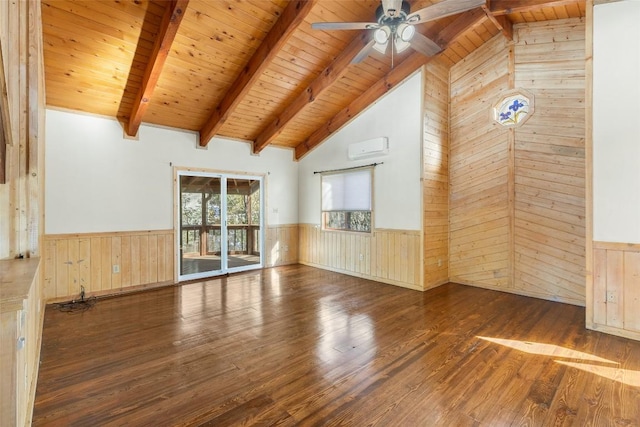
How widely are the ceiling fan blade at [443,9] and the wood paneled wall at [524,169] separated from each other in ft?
7.50

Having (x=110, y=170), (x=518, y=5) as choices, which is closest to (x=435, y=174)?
(x=518, y=5)

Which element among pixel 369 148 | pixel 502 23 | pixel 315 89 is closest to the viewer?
pixel 502 23

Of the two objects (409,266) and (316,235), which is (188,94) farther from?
(409,266)

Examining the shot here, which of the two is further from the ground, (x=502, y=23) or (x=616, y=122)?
(x=502, y=23)

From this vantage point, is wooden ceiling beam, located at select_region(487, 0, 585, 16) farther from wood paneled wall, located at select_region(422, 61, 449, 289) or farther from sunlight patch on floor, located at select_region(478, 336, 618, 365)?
sunlight patch on floor, located at select_region(478, 336, 618, 365)

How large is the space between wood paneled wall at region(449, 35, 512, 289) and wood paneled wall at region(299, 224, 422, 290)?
94cm

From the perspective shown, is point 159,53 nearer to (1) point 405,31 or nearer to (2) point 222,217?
(1) point 405,31

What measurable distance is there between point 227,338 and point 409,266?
121 inches

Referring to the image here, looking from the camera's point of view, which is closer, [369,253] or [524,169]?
[524,169]

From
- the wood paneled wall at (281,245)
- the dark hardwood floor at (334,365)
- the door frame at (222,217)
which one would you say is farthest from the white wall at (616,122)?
the door frame at (222,217)

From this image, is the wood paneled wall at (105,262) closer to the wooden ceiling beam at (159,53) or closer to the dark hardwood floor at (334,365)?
the dark hardwood floor at (334,365)

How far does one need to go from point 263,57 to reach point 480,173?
3789mm

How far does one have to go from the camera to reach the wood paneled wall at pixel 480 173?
4750mm

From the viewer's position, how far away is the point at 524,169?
4.54 meters
